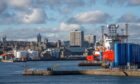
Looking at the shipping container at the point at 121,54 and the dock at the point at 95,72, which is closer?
the dock at the point at 95,72

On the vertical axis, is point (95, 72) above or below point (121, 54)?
below

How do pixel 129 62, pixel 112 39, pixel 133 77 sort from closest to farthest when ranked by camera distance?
pixel 133 77 → pixel 129 62 → pixel 112 39

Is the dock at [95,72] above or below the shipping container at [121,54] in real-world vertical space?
below

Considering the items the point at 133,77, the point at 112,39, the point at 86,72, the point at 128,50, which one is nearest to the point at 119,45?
the point at 128,50

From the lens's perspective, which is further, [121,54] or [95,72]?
[121,54]

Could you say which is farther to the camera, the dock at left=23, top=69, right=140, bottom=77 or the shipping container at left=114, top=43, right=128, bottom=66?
the shipping container at left=114, top=43, right=128, bottom=66

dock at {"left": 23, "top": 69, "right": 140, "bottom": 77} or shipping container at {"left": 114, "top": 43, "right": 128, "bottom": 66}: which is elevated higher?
shipping container at {"left": 114, "top": 43, "right": 128, "bottom": 66}

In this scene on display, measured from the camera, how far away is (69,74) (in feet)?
313

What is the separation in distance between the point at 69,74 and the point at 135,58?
1677 cm

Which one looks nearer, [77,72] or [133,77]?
[133,77]

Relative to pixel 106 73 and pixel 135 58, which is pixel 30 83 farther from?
pixel 135 58

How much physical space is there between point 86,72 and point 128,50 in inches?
524

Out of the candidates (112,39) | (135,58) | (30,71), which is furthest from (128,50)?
(112,39)

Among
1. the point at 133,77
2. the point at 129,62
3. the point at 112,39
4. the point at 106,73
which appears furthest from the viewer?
the point at 112,39
